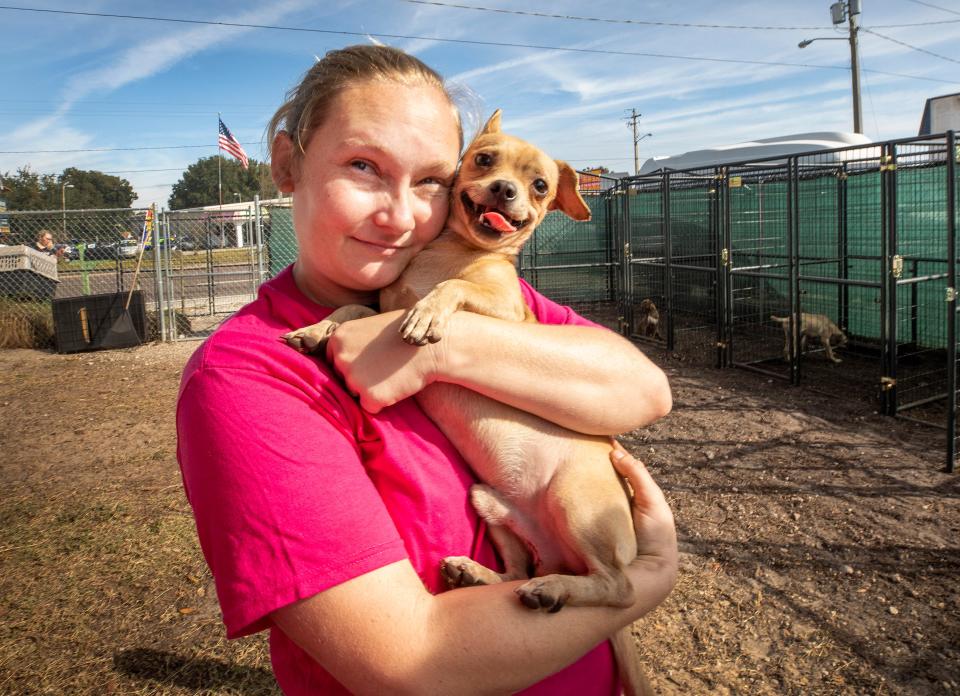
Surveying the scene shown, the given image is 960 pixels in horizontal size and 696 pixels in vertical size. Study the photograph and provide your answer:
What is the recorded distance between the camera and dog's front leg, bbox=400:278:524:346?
138cm

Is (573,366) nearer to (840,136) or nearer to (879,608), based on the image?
(879,608)

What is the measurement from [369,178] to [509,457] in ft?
2.30

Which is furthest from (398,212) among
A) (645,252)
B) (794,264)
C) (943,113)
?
(943,113)

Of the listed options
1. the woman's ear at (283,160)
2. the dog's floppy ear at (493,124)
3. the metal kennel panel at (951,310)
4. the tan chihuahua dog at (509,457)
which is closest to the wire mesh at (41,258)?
the dog's floppy ear at (493,124)

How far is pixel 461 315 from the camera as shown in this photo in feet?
4.80

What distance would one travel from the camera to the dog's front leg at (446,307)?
→ 138 cm

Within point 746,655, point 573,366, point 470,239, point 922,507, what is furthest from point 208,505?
point 922,507

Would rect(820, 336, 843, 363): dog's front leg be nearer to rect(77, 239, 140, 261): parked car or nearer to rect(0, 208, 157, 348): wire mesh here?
rect(0, 208, 157, 348): wire mesh

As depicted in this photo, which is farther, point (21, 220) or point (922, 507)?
point (21, 220)

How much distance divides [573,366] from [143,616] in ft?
11.3

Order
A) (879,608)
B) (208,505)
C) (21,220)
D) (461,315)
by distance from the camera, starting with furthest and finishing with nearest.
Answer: (21,220) < (879,608) < (461,315) < (208,505)

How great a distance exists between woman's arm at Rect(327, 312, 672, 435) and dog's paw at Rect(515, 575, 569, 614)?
0.36m

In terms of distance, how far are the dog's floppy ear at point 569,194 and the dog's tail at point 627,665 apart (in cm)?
143

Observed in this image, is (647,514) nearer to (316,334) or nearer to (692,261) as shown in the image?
(316,334)
